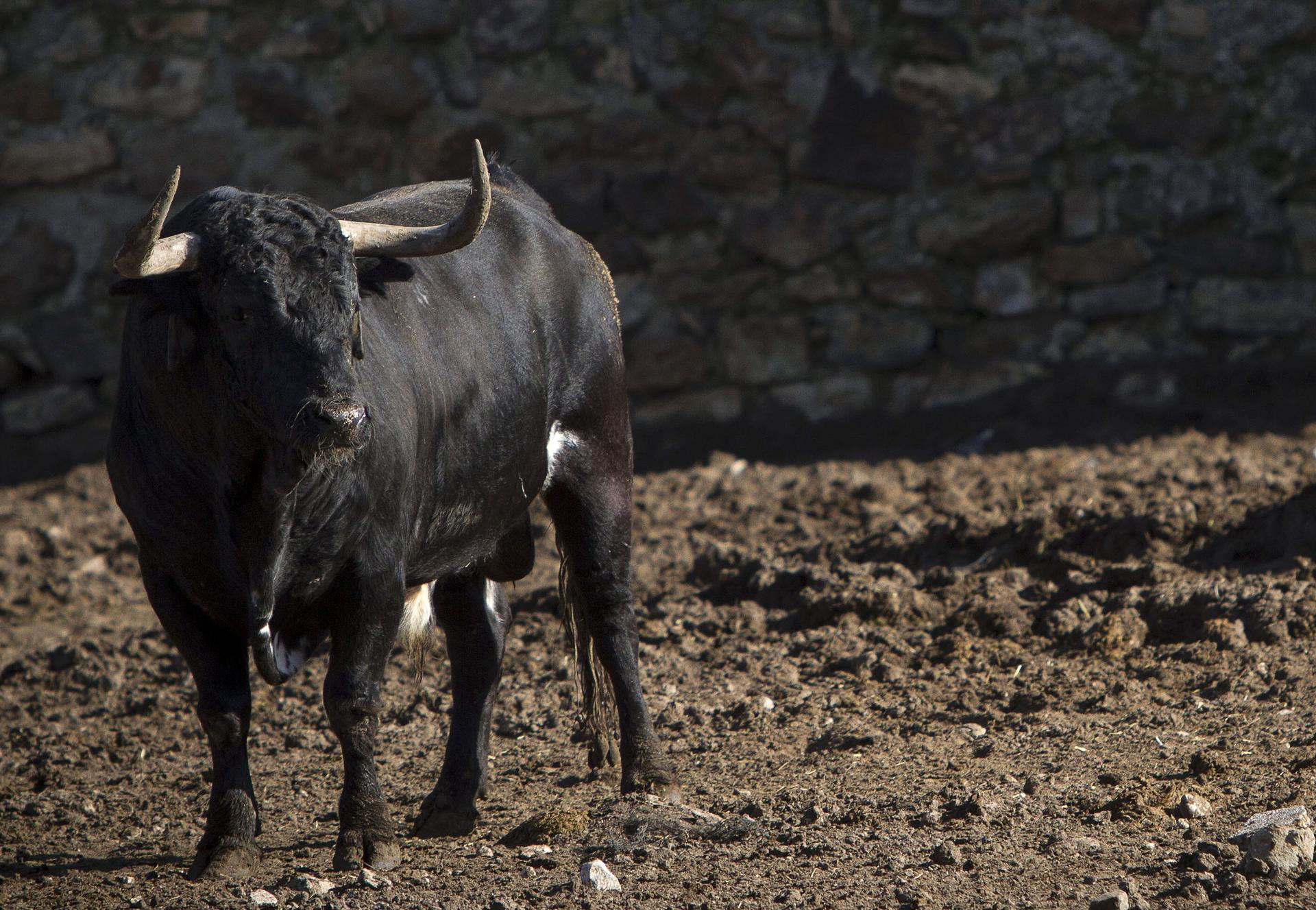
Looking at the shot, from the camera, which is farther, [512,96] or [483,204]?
[512,96]

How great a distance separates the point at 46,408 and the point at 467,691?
4398 mm

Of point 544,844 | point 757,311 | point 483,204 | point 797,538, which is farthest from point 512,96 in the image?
point 544,844

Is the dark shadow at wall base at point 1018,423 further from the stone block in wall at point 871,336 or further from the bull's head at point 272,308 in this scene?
the bull's head at point 272,308

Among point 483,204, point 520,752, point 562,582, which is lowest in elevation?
point 520,752

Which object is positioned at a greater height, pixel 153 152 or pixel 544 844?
pixel 153 152

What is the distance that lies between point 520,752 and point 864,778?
3.55ft

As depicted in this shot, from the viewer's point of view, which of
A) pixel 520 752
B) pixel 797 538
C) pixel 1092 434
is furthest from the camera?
pixel 1092 434

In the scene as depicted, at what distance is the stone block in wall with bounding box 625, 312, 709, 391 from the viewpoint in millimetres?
7570

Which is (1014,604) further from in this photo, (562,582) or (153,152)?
(153,152)

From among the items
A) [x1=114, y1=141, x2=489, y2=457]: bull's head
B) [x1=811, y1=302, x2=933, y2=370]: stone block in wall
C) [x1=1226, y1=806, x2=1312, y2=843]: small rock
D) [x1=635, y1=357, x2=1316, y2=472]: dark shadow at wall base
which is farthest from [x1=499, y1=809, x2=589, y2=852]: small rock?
[x1=811, y1=302, x2=933, y2=370]: stone block in wall

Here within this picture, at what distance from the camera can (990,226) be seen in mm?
7379

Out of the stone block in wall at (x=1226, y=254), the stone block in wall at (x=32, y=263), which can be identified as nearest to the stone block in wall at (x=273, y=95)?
the stone block in wall at (x=32, y=263)

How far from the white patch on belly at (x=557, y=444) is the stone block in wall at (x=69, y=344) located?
420 centimetres

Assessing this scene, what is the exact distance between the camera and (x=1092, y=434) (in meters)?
7.05
